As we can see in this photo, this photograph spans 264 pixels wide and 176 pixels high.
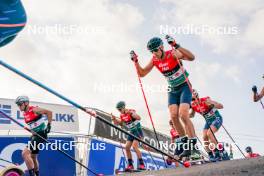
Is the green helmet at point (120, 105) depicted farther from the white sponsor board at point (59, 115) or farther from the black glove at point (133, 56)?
the black glove at point (133, 56)

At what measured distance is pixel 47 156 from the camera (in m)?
11.5

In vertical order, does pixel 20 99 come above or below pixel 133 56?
below

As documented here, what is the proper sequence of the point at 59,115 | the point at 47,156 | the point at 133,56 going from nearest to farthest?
the point at 133,56
the point at 47,156
the point at 59,115

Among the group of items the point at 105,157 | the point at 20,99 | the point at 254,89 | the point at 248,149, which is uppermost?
the point at 254,89

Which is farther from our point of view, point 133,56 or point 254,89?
point 254,89

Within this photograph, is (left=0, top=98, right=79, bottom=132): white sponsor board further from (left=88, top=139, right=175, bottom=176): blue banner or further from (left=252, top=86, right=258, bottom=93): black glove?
(left=252, top=86, right=258, bottom=93): black glove

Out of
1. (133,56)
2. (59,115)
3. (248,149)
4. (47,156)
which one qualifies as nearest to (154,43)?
(133,56)

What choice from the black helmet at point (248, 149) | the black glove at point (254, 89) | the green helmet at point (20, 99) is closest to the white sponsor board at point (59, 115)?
the green helmet at point (20, 99)

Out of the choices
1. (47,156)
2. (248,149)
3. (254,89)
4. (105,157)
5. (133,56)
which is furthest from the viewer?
(248,149)

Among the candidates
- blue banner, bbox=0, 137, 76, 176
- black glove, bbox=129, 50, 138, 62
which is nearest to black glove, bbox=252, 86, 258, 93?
black glove, bbox=129, 50, 138, 62

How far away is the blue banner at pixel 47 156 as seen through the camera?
10.9 m

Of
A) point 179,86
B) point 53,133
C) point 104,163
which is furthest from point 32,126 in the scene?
point 179,86

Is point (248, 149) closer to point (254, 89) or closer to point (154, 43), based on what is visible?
point (254, 89)

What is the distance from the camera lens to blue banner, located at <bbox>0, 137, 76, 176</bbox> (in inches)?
431
